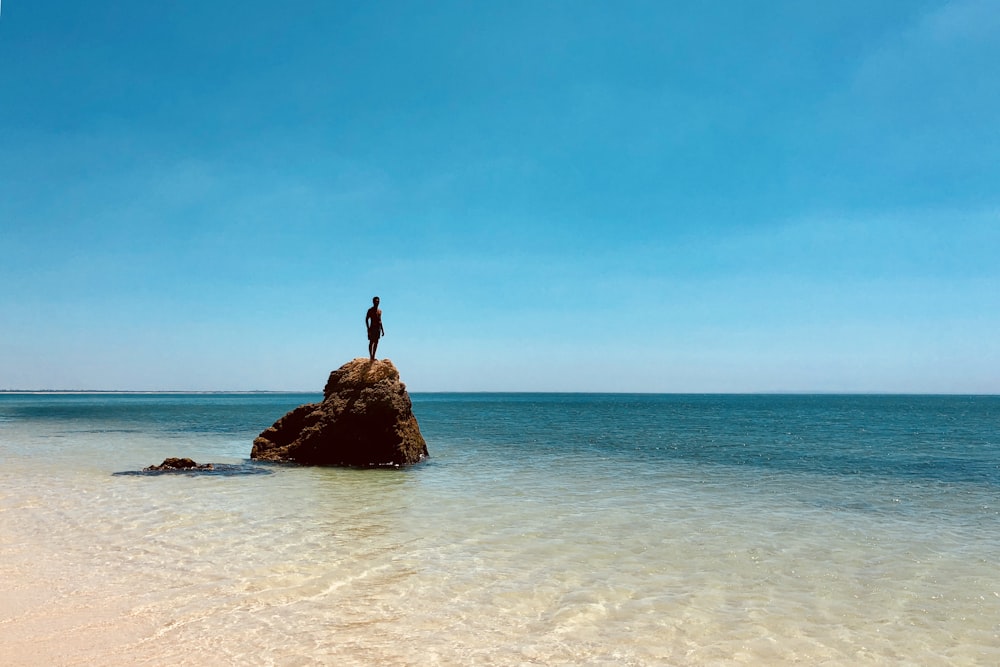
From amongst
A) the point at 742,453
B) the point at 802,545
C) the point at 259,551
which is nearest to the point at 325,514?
the point at 259,551

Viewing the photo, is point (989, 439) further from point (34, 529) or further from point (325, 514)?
point (34, 529)

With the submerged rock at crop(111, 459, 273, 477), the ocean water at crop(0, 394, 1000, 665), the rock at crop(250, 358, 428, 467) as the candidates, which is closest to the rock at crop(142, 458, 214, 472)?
the submerged rock at crop(111, 459, 273, 477)

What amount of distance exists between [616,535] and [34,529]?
10.3 metres

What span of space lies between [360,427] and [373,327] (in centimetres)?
378

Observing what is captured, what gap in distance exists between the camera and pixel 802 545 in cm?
1048

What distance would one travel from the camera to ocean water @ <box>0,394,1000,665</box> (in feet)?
19.9

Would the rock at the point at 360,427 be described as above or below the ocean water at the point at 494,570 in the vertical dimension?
above

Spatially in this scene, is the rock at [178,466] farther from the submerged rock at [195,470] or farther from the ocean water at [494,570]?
the ocean water at [494,570]

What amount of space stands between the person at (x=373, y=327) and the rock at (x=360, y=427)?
0.54 metres

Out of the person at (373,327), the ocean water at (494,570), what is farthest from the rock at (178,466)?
the person at (373,327)

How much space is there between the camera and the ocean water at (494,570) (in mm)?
6070

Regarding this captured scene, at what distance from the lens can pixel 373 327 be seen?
2291 centimetres

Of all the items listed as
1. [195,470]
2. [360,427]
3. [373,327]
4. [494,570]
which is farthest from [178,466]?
[494,570]

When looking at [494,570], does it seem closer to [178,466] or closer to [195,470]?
[195,470]
